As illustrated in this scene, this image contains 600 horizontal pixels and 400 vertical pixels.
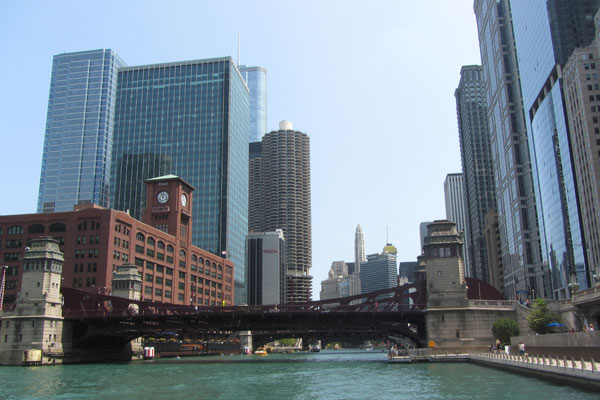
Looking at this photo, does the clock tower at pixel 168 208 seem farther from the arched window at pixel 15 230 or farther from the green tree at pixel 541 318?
the green tree at pixel 541 318

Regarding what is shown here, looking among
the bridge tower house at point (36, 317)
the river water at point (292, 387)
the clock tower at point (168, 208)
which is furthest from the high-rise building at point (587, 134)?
the bridge tower house at point (36, 317)

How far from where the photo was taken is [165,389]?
169 feet

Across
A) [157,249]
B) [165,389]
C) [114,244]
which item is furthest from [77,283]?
[165,389]

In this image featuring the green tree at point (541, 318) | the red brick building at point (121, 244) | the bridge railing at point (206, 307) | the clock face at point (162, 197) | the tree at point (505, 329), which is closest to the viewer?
the green tree at point (541, 318)

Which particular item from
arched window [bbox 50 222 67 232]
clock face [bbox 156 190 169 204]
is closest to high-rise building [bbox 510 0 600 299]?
clock face [bbox 156 190 169 204]

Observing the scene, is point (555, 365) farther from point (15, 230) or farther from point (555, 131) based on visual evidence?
point (555, 131)

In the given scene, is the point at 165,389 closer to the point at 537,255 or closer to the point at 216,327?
the point at 216,327

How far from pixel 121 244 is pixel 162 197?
41.0 metres

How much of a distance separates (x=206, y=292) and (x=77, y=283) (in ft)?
201

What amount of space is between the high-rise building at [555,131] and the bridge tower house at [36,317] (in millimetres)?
117697

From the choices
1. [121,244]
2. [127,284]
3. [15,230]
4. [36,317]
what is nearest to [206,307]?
[36,317]

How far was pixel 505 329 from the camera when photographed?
269 ft

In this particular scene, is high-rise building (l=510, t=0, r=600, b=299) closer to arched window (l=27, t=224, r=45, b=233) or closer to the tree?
the tree

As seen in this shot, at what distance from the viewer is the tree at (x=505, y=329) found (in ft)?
268
